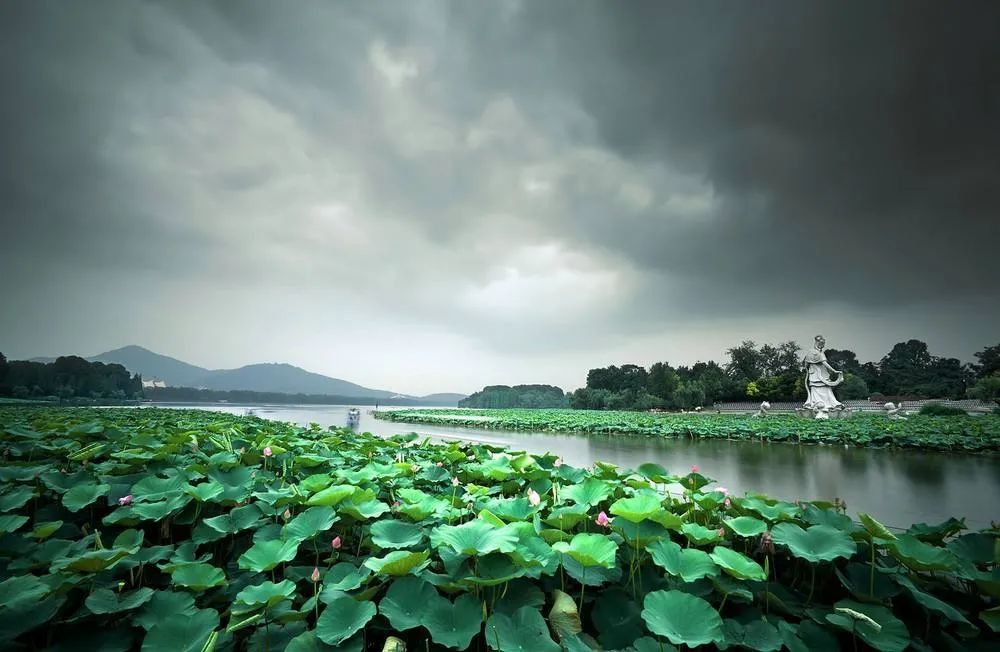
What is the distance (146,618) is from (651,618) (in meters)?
1.52

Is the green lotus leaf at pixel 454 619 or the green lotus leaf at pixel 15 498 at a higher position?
the green lotus leaf at pixel 15 498

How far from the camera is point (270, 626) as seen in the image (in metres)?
1.33

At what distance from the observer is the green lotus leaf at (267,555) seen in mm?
1444

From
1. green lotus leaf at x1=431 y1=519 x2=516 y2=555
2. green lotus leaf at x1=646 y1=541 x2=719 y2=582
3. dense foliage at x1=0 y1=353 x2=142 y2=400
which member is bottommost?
green lotus leaf at x1=646 y1=541 x2=719 y2=582

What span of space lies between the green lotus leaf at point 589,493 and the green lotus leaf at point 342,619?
0.98 m

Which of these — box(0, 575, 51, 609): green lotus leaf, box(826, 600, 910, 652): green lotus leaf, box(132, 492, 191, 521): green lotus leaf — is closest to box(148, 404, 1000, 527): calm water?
box(826, 600, 910, 652): green lotus leaf

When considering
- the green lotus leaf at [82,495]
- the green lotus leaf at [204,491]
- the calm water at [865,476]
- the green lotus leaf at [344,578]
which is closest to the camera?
the green lotus leaf at [344,578]

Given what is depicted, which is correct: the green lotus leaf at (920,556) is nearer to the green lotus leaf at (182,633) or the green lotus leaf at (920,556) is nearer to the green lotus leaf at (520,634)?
the green lotus leaf at (520,634)

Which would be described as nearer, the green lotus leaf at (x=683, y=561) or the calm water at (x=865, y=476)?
the green lotus leaf at (x=683, y=561)

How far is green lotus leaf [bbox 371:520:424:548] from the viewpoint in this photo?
1.58m

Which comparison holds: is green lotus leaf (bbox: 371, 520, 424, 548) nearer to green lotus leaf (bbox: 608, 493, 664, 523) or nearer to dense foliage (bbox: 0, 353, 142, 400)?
green lotus leaf (bbox: 608, 493, 664, 523)

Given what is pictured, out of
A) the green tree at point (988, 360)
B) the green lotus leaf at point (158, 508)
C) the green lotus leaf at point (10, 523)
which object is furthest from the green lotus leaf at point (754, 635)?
the green tree at point (988, 360)

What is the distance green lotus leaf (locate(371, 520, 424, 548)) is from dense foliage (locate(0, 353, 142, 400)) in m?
19.9


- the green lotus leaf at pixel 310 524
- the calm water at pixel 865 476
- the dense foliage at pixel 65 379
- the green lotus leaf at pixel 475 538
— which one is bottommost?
the calm water at pixel 865 476
